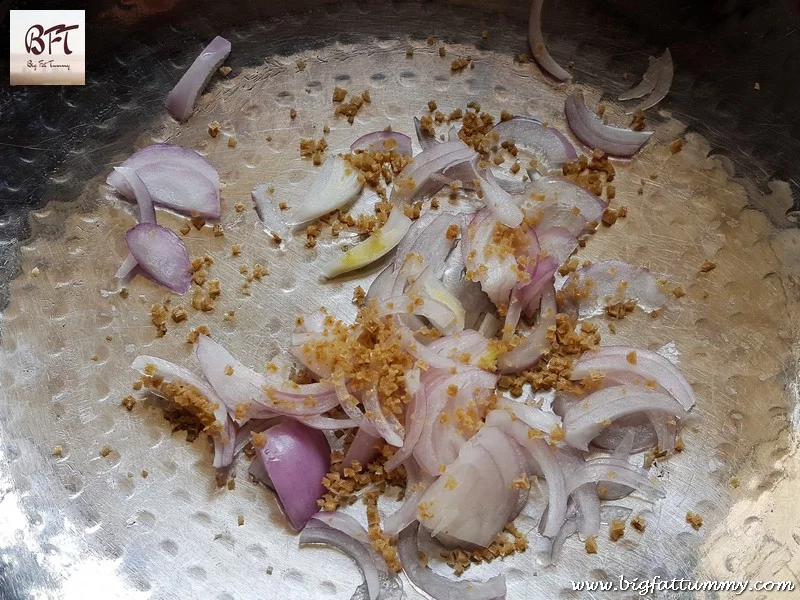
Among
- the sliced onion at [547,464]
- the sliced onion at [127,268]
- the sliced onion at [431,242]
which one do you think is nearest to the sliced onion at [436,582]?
the sliced onion at [547,464]

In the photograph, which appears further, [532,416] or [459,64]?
[459,64]

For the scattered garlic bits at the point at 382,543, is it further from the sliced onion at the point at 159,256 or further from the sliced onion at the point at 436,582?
the sliced onion at the point at 159,256

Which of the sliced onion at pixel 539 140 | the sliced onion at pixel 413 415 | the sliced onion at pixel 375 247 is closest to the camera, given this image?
the sliced onion at pixel 413 415

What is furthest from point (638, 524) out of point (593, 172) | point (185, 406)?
point (185, 406)

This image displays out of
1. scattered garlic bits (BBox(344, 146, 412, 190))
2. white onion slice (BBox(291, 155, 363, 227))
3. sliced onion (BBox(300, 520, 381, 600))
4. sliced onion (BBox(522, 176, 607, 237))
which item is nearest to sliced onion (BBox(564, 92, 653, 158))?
sliced onion (BBox(522, 176, 607, 237))

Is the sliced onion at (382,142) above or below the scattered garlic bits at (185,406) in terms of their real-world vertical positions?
above

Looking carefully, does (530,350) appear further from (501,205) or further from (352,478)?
(352,478)

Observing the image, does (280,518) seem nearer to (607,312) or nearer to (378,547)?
(378,547)

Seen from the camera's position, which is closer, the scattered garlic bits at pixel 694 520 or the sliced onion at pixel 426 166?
the scattered garlic bits at pixel 694 520
